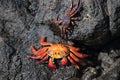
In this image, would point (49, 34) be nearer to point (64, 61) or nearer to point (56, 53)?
point (56, 53)

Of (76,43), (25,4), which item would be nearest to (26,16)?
(25,4)

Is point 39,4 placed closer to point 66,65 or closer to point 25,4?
point 25,4

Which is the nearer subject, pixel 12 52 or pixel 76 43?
pixel 12 52

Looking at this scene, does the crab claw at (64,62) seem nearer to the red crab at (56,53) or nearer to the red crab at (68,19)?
the red crab at (56,53)

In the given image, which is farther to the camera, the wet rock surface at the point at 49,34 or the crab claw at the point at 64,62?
the crab claw at the point at 64,62

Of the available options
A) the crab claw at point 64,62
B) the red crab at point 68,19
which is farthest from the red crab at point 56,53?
the red crab at point 68,19

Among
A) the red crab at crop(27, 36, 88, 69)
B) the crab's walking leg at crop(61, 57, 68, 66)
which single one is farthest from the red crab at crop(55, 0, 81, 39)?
the crab's walking leg at crop(61, 57, 68, 66)
